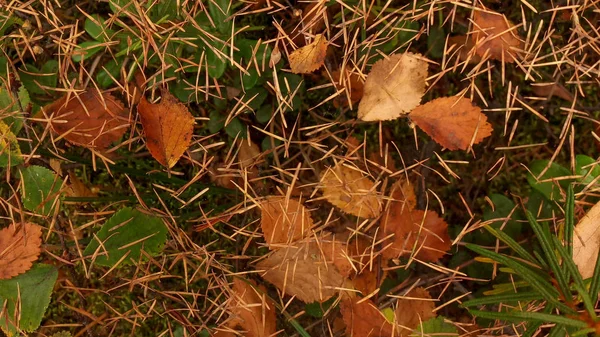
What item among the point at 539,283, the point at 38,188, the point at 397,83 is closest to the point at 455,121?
the point at 397,83

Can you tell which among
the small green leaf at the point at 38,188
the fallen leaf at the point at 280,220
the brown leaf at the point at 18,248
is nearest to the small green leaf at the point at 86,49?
the small green leaf at the point at 38,188

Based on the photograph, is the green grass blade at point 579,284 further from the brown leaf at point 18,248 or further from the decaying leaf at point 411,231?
the brown leaf at point 18,248

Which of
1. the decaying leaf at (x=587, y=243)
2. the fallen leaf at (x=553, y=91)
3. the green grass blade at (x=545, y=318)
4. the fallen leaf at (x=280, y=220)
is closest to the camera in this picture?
the green grass blade at (x=545, y=318)

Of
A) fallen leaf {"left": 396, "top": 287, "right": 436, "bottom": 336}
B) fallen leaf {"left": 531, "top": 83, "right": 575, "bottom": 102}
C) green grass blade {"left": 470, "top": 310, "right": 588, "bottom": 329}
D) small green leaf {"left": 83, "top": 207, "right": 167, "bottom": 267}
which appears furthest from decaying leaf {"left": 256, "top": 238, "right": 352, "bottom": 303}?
fallen leaf {"left": 531, "top": 83, "right": 575, "bottom": 102}

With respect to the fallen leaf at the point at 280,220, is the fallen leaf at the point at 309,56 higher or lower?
higher

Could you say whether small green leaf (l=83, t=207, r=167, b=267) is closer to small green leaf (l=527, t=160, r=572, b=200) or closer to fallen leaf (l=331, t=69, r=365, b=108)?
fallen leaf (l=331, t=69, r=365, b=108)

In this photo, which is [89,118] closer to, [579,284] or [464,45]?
[464,45]

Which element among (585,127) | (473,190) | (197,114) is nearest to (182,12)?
(197,114)
